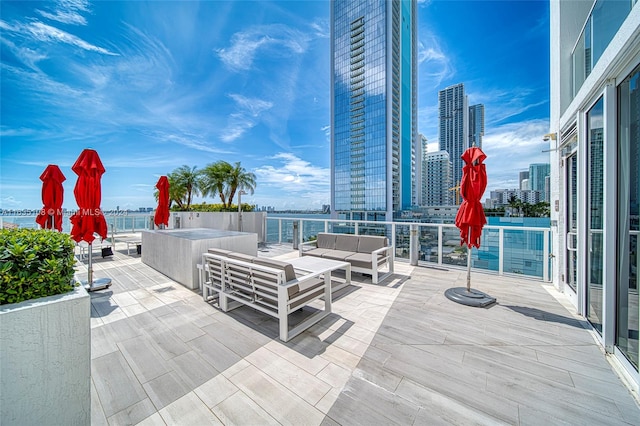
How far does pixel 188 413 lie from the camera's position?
162 centimetres

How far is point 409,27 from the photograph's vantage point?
56219 mm

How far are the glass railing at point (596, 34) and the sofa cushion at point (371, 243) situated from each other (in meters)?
3.93

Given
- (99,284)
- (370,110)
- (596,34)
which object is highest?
(370,110)

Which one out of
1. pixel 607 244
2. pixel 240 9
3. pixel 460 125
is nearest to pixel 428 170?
pixel 460 125

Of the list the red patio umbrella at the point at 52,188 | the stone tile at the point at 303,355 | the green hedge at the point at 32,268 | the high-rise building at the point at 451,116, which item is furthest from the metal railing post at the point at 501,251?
the high-rise building at the point at 451,116

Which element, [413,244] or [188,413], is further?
[413,244]

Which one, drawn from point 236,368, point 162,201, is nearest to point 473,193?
point 236,368

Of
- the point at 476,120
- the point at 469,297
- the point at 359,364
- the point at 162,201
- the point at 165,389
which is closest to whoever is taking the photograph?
the point at 165,389

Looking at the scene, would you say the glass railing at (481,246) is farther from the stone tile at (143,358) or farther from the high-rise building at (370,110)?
the high-rise building at (370,110)

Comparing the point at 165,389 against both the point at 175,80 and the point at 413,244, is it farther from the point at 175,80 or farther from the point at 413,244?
the point at 175,80

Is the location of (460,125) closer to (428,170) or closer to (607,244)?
(428,170)

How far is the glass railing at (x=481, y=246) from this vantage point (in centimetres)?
463

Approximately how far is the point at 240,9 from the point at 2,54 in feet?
25.2

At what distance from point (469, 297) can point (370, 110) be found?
49.1 m
